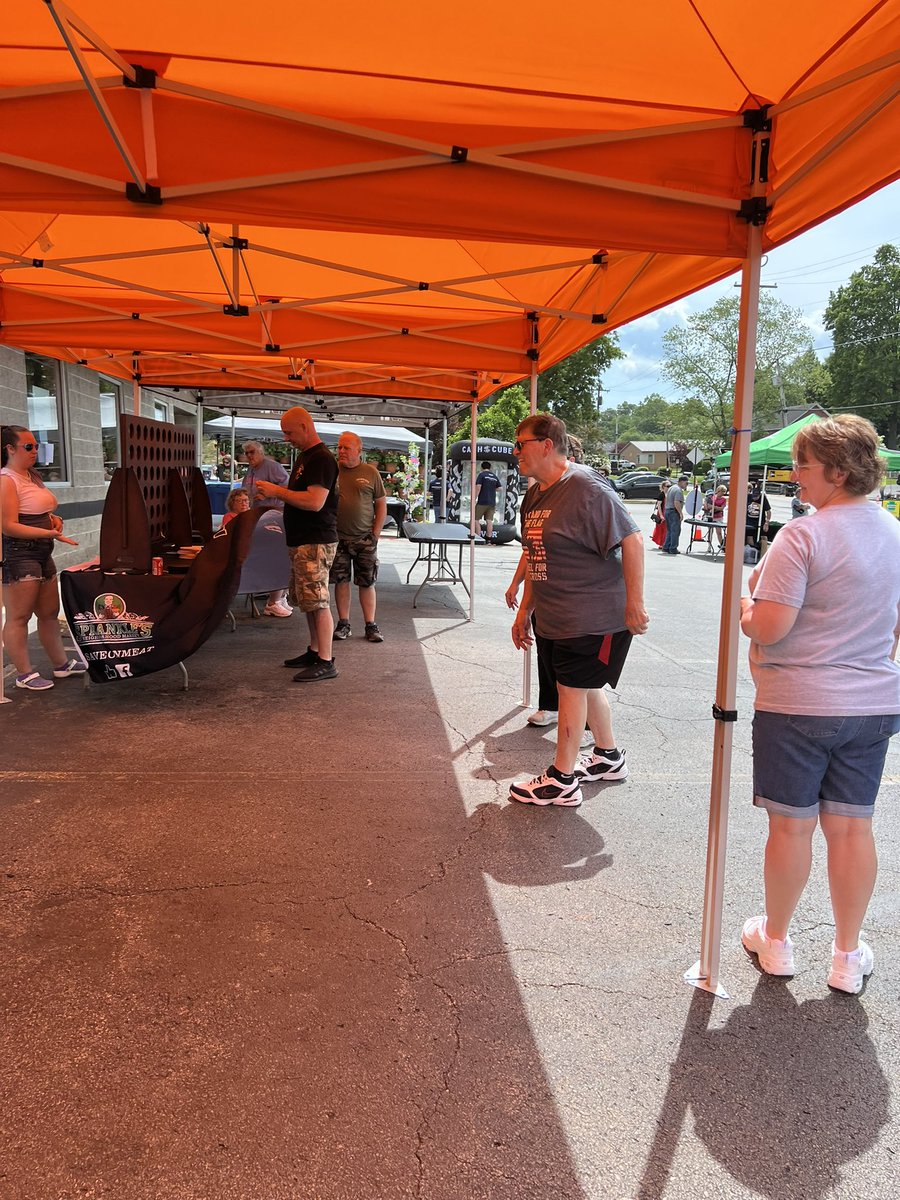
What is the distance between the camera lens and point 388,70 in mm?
2375

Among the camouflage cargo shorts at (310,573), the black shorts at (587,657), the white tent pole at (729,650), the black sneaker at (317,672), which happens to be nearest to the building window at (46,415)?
the camouflage cargo shorts at (310,573)

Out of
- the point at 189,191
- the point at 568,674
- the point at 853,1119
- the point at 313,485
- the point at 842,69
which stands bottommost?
the point at 853,1119

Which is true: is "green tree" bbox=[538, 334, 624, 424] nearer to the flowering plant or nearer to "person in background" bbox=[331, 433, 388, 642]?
the flowering plant

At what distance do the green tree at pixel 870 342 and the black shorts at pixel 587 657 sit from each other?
2971 inches

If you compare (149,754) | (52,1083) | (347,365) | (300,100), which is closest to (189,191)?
(300,100)

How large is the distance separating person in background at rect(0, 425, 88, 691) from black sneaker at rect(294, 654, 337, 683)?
1.71 m

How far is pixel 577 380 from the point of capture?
1766 inches

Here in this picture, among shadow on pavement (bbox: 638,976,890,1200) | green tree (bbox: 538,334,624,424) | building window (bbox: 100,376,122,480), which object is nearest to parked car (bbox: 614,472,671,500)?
green tree (bbox: 538,334,624,424)

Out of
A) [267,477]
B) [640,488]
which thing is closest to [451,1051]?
[267,477]

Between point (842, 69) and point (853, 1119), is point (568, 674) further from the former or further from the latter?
point (842, 69)

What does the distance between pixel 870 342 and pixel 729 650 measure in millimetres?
83094

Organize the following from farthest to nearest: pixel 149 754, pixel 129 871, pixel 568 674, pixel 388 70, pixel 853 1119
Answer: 1. pixel 149 754
2. pixel 568 674
3. pixel 129 871
4. pixel 388 70
5. pixel 853 1119

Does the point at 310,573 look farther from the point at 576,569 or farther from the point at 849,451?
the point at 849,451

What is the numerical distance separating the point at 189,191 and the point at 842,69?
1920 millimetres
